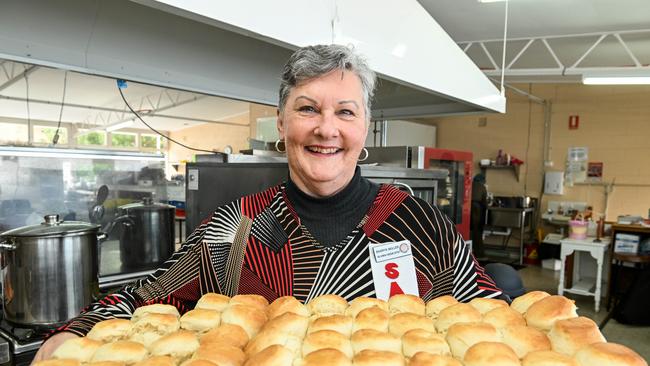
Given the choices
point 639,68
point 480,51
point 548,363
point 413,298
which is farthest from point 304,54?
point 480,51

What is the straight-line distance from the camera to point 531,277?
7293mm

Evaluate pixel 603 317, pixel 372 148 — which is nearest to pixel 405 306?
pixel 372 148

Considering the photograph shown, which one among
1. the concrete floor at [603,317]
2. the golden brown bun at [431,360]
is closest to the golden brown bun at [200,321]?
the golden brown bun at [431,360]

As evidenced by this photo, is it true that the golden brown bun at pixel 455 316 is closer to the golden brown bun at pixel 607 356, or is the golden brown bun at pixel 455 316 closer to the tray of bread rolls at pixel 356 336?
the tray of bread rolls at pixel 356 336

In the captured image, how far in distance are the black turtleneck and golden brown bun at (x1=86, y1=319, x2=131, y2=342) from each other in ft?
1.99

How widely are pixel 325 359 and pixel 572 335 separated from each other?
330 millimetres

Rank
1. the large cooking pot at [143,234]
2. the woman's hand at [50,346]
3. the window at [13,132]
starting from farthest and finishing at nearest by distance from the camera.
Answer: the window at [13,132] → the large cooking pot at [143,234] → the woman's hand at [50,346]

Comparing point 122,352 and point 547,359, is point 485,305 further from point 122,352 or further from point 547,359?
point 122,352

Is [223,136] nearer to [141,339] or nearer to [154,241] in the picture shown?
[154,241]

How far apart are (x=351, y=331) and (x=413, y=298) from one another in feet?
0.52

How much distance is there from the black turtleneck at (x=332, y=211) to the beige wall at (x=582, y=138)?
9.13m

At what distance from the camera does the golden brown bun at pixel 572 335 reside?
1.78 feet

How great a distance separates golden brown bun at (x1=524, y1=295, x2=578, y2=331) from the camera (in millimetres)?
607

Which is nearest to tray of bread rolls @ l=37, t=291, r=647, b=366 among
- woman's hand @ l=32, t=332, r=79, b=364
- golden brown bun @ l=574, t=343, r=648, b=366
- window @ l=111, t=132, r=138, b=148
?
golden brown bun @ l=574, t=343, r=648, b=366
